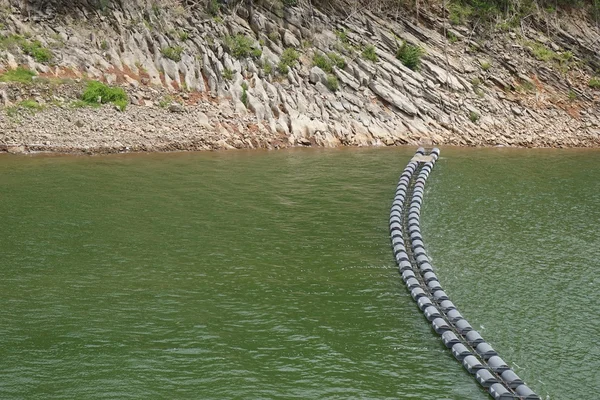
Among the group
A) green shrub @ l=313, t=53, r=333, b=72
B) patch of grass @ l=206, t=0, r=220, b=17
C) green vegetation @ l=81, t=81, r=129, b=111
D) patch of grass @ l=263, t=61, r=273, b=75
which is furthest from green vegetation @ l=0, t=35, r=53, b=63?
green shrub @ l=313, t=53, r=333, b=72

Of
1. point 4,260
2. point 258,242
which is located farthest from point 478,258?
point 4,260

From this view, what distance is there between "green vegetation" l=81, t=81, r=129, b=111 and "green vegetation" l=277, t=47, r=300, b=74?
8351 mm

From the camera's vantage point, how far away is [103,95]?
95.9ft

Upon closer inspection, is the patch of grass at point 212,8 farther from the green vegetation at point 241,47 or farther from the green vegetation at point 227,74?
the green vegetation at point 227,74

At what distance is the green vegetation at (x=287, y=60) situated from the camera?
34.2 m

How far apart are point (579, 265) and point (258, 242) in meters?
7.54

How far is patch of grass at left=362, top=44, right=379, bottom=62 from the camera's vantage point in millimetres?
36062

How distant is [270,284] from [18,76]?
66.2 ft

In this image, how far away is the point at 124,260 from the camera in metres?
14.8

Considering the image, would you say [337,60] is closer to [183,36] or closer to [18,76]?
[183,36]

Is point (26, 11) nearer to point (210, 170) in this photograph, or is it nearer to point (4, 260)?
point (210, 170)

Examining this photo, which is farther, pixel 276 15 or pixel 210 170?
pixel 276 15

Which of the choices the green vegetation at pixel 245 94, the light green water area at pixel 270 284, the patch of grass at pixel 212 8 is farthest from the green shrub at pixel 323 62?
the light green water area at pixel 270 284

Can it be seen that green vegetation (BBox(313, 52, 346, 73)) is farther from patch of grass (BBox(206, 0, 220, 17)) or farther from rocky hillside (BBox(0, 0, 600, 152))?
patch of grass (BBox(206, 0, 220, 17))
